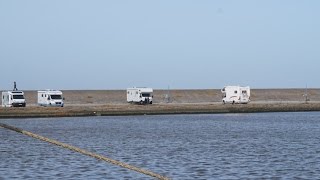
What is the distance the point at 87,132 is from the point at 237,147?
20.6 m

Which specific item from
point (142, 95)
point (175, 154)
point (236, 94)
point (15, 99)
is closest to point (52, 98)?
point (15, 99)

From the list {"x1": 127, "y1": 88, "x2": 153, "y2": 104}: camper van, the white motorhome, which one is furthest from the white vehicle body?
the white motorhome

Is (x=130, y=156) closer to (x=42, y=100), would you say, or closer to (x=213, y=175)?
(x=213, y=175)

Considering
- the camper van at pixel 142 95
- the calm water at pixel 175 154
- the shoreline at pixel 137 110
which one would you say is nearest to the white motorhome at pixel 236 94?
the shoreline at pixel 137 110

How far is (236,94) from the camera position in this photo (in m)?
111

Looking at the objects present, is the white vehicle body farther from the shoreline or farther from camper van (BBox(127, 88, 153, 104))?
camper van (BBox(127, 88, 153, 104))

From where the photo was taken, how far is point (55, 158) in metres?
39.3

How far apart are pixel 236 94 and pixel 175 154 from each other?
7033cm

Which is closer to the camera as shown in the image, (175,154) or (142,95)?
(175,154)

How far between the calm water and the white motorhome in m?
44.5

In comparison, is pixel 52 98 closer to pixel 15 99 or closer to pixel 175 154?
pixel 15 99

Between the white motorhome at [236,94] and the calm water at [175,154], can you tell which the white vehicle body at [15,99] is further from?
the calm water at [175,154]

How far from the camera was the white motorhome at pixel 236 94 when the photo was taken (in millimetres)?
109625

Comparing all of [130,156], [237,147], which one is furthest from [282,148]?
[130,156]
